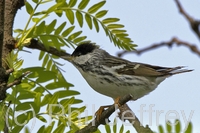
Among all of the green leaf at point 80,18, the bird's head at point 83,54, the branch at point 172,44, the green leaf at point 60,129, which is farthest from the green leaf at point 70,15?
the branch at point 172,44

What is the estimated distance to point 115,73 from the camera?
12.3 ft

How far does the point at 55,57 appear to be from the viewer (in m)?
3.14

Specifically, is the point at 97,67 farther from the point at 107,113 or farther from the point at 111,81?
the point at 107,113

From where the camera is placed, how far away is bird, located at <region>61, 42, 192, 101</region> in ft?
11.8

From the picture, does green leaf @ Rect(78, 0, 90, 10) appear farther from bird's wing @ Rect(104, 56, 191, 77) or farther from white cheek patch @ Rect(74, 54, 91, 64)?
white cheek patch @ Rect(74, 54, 91, 64)

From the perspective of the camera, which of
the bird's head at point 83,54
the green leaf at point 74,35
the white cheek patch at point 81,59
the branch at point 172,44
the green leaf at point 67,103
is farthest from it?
the white cheek patch at point 81,59

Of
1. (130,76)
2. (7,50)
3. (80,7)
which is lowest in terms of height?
(130,76)

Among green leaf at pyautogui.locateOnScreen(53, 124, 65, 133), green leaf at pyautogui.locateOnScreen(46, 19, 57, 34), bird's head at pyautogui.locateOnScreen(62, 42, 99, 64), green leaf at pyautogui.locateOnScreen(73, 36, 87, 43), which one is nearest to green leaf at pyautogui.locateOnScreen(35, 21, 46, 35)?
green leaf at pyautogui.locateOnScreen(46, 19, 57, 34)

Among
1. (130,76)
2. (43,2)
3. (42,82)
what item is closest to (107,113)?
(42,82)

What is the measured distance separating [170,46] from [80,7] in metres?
2.42

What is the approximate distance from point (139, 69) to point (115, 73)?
415 millimetres

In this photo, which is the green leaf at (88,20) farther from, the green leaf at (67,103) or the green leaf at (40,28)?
the green leaf at (67,103)

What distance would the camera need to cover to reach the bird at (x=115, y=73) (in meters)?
3.60

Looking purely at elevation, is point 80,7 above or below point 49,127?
above
